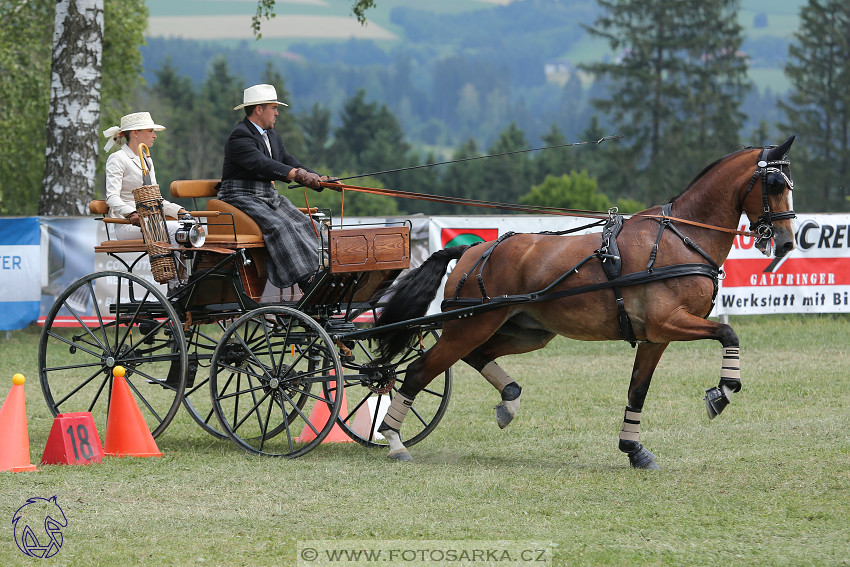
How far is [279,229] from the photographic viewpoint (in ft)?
23.9

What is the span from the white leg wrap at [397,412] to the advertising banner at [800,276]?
7.26 m

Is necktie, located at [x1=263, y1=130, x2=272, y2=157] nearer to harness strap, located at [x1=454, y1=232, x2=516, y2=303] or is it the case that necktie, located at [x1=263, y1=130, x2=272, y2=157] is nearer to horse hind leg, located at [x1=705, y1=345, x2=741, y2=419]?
harness strap, located at [x1=454, y1=232, x2=516, y2=303]

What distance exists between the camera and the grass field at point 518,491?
490 cm

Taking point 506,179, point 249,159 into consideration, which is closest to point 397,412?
point 249,159

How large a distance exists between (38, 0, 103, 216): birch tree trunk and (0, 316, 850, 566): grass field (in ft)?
18.2

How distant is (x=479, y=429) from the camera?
8.32 m

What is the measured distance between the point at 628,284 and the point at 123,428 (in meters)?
3.42

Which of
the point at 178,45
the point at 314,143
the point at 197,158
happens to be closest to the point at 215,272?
the point at 197,158

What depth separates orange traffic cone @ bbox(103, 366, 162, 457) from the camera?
6.94 metres

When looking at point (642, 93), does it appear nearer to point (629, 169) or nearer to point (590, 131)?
point (629, 169)

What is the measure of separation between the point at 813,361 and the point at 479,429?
4868mm

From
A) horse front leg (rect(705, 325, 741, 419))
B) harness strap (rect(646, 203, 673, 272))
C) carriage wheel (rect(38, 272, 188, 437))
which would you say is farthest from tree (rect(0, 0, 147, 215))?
horse front leg (rect(705, 325, 741, 419))

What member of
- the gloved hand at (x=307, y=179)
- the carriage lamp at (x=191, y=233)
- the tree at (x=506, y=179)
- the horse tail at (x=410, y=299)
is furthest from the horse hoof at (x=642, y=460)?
the tree at (x=506, y=179)

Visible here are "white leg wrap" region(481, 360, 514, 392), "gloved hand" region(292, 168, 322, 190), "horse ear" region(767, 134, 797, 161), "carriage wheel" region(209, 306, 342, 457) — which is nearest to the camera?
"horse ear" region(767, 134, 797, 161)
